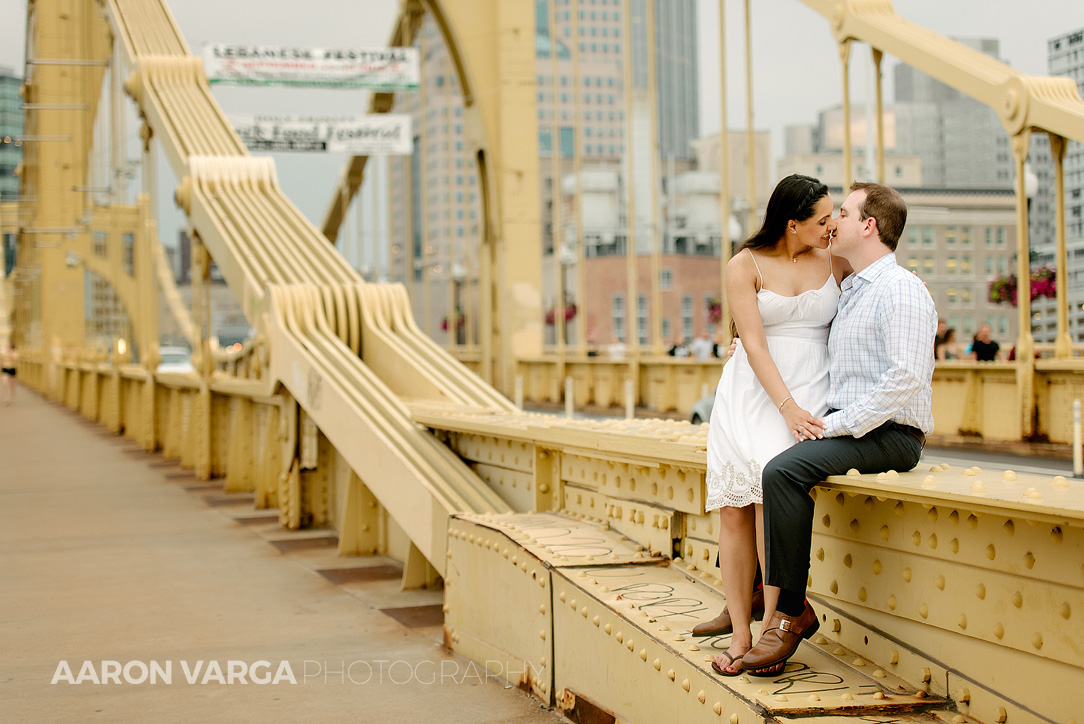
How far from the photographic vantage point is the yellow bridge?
2.50 m

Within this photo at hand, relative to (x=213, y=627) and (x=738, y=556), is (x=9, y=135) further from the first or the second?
(x=738, y=556)

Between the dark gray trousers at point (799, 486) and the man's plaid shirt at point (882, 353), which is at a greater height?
the man's plaid shirt at point (882, 353)

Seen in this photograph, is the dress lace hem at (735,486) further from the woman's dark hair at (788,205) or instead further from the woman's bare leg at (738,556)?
the woman's dark hair at (788,205)

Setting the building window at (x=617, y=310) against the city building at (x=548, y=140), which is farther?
the building window at (x=617, y=310)

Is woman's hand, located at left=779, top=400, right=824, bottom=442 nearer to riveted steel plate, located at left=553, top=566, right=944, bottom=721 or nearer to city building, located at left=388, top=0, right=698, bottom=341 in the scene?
riveted steel plate, located at left=553, top=566, right=944, bottom=721

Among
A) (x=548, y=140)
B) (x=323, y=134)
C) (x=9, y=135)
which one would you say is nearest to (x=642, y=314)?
(x=548, y=140)

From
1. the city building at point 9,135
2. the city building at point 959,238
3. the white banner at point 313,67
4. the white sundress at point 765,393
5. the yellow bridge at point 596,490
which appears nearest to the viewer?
the yellow bridge at point 596,490

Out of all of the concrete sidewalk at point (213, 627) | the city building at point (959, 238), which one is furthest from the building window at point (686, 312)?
the concrete sidewalk at point (213, 627)

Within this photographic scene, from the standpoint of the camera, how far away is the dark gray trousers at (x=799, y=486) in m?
2.75

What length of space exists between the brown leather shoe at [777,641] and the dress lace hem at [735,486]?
1.00 feet

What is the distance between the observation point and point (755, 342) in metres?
2.96

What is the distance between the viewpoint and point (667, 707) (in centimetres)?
302

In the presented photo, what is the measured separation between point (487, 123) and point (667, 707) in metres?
20.1

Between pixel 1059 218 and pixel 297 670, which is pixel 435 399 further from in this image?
pixel 1059 218
